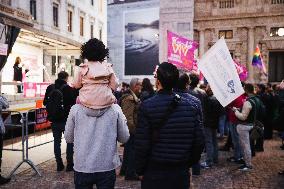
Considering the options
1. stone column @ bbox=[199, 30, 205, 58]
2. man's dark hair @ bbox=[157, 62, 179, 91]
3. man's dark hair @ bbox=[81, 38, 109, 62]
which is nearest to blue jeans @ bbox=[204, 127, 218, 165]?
man's dark hair @ bbox=[157, 62, 179, 91]

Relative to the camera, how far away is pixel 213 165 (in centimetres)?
844

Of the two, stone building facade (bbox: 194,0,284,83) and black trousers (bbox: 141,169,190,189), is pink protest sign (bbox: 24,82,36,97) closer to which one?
black trousers (bbox: 141,169,190,189)

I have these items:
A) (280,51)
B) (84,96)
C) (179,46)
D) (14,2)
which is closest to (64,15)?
(14,2)

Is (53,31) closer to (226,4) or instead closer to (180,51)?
(226,4)

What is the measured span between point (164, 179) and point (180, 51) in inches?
359

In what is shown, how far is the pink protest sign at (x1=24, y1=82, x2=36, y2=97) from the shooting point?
43.6 ft

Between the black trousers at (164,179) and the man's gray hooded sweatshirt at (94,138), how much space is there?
39 cm

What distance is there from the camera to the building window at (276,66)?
88.4 feet

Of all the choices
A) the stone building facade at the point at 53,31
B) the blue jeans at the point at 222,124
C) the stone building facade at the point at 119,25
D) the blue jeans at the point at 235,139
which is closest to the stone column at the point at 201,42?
the stone building facade at the point at 53,31

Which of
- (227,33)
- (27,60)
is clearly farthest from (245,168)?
(227,33)

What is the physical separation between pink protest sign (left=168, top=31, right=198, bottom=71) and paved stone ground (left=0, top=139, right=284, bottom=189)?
4.30 m

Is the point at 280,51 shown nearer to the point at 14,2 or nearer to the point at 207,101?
the point at 14,2

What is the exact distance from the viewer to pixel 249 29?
27438mm

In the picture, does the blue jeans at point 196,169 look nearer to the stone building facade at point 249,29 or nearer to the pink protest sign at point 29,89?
the pink protest sign at point 29,89
